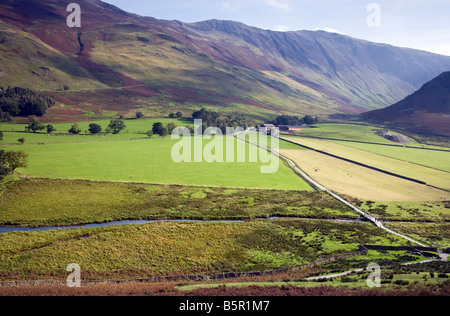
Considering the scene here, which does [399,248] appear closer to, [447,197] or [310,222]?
[310,222]

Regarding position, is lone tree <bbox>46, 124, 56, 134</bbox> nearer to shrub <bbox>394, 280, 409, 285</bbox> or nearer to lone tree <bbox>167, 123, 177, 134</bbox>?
lone tree <bbox>167, 123, 177, 134</bbox>

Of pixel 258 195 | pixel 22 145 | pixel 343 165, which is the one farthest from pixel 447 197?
pixel 22 145

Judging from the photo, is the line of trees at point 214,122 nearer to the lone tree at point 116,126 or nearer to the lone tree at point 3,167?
the lone tree at point 116,126

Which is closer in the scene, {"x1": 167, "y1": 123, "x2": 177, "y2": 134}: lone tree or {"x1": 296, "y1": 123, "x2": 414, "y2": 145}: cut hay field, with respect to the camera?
{"x1": 167, "y1": 123, "x2": 177, "y2": 134}: lone tree

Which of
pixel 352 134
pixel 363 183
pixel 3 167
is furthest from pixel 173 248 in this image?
pixel 352 134

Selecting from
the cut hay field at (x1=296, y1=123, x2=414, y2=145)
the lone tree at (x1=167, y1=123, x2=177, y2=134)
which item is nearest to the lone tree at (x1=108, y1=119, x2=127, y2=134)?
the lone tree at (x1=167, y1=123, x2=177, y2=134)
